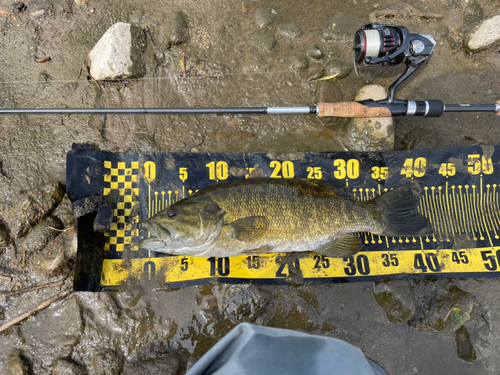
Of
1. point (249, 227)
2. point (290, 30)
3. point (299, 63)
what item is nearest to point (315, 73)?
point (299, 63)

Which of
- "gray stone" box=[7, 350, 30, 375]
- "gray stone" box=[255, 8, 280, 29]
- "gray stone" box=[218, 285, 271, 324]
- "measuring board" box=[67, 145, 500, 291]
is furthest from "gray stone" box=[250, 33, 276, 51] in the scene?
"gray stone" box=[7, 350, 30, 375]

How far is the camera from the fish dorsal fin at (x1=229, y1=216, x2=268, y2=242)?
8.60ft

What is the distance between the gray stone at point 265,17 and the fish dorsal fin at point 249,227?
8.04ft

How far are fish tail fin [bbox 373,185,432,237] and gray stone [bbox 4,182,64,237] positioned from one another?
3477 millimetres

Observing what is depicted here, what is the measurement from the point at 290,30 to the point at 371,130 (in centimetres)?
159

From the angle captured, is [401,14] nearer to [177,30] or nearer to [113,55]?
[177,30]

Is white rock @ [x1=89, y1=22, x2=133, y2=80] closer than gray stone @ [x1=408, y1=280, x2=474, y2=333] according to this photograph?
No

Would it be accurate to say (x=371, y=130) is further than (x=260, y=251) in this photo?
Yes

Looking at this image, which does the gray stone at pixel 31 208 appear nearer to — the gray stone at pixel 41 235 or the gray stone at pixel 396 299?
the gray stone at pixel 41 235

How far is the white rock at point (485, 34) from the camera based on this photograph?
3.37 m

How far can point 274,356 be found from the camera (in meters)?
1.95

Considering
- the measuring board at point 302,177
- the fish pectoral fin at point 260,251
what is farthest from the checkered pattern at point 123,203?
the fish pectoral fin at point 260,251

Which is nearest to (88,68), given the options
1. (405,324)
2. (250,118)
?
(250,118)

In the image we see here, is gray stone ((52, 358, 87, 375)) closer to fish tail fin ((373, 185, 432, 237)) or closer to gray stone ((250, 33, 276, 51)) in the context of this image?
fish tail fin ((373, 185, 432, 237))
